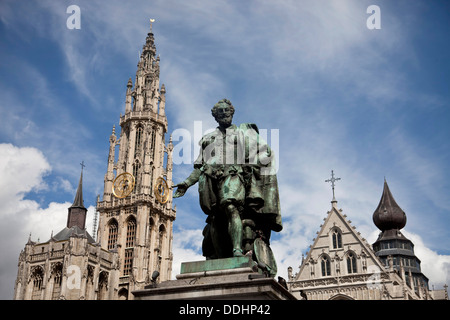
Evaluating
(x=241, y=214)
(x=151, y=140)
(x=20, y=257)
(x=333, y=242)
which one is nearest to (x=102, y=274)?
(x=20, y=257)

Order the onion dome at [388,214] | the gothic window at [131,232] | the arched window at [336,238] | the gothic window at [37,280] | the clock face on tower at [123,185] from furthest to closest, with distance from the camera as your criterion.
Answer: the clock face on tower at [123,185] → the gothic window at [131,232] → the gothic window at [37,280] → the onion dome at [388,214] → the arched window at [336,238]

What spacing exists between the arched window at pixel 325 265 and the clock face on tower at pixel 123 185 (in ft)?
144

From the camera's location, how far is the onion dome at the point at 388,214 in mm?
57094

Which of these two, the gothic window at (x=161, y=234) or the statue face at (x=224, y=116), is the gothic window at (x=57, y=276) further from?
the statue face at (x=224, y=116)

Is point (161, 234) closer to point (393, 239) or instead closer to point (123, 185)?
point (123, 185)

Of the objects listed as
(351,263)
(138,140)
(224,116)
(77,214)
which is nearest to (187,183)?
(224,116)

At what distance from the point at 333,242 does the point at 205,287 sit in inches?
1381

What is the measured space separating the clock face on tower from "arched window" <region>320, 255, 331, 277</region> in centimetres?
4375

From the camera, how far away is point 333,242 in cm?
4047

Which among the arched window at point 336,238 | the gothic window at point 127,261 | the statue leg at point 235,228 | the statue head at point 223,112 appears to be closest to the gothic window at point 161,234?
the gothic window at point 127,261

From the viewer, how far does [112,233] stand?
78.2 meters

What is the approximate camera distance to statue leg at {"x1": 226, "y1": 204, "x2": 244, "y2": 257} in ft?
23.9

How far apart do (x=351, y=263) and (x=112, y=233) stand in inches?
1835

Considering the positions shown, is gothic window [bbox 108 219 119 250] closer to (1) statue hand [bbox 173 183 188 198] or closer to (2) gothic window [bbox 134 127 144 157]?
(2) gothic window [bbox 134 127 144 157]
